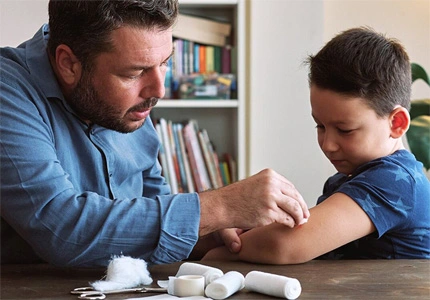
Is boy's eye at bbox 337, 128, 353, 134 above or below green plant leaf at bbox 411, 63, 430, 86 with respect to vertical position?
below

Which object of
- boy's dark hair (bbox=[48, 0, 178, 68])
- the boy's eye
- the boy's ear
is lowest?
the boy's eye

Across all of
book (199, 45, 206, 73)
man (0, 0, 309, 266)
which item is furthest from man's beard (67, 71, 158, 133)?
book (199, 45, 206, 73)

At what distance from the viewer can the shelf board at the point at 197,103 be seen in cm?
304

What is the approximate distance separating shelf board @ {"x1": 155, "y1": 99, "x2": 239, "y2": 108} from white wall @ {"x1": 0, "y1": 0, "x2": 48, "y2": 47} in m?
0.60

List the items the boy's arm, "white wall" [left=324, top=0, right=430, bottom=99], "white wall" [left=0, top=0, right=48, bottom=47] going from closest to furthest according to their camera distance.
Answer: the boy's arm
"white wall" [left=0, top=0, right=48, bottom=47]
"white wall" [left=324, top=0, right=430, bottom=99]

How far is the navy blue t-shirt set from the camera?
4.74ft

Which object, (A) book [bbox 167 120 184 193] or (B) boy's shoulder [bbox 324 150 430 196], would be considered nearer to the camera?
(B) boy's shoulder [bbox 324 150 430 196]

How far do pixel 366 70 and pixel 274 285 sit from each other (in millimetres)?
616

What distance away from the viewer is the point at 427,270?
1359mm

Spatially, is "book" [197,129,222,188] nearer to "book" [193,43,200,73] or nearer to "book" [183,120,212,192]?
"book" [183,120,212,192]

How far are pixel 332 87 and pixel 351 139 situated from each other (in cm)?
12

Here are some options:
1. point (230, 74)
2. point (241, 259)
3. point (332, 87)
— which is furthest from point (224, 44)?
point (241, 259)

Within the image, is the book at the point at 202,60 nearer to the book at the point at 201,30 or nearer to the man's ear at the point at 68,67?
the book at the point at 201,30

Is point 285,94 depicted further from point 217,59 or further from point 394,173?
point 394,173
